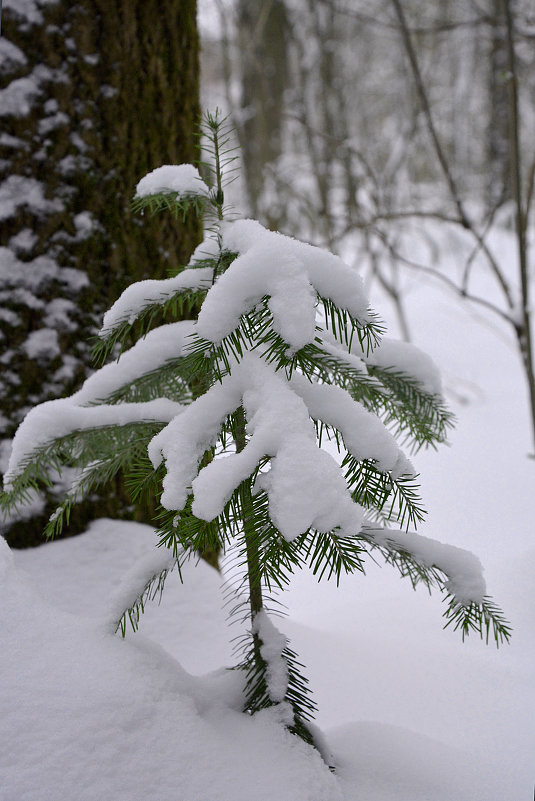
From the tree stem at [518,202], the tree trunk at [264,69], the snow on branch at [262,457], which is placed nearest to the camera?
the snow on branch at [262,457]

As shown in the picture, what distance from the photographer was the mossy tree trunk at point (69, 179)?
1657mm

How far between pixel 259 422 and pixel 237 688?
580 mm

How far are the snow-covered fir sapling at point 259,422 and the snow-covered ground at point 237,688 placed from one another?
10 cm

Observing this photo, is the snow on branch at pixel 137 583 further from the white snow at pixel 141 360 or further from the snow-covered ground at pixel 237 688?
the white snow at pixel 141 360

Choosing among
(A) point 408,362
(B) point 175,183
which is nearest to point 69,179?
(B) point 175,183

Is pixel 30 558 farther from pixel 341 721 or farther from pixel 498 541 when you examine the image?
pixel 498 541

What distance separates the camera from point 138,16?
1759 millimetres

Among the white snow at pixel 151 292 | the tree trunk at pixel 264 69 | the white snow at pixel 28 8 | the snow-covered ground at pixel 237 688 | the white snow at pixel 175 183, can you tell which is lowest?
the snow-covered ground at pixel 237 688

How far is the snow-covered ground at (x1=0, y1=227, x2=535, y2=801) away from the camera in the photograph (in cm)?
93

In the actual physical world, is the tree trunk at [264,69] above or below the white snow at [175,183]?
above

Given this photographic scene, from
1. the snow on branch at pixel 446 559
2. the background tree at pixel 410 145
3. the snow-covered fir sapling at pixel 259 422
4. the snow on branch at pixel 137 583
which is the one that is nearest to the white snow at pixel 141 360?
the snow-covered fir sapling at pixel 259 422

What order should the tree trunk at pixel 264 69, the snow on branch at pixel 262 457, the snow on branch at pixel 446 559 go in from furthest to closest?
1. the tree trunk at pixel 264 69
2. the snow on branch at pixel 446 559
3. the snow on branch at pixel 262 457

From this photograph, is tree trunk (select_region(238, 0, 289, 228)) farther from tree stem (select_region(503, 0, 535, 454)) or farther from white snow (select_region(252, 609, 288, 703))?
white snow (select_region(252, 609, 288, 703))

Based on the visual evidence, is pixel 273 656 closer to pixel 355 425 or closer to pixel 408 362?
pixel 355 425
